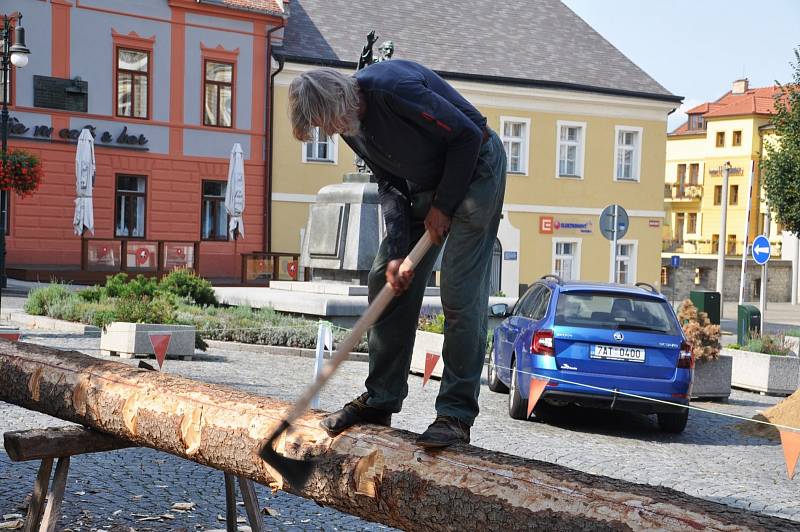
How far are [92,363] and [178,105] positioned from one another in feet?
94.6

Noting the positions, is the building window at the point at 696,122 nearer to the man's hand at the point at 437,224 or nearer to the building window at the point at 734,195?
the building window at the point at 734,195

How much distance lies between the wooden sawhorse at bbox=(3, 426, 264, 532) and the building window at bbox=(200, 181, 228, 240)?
29000mm

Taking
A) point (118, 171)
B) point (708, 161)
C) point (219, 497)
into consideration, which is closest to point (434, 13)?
point (118, 171)

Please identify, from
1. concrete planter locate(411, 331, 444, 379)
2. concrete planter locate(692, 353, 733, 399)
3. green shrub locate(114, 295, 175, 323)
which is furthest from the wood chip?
green shrub locate(114, 295, 175, 323)

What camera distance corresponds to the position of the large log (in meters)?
3.39

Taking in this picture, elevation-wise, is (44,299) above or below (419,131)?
below

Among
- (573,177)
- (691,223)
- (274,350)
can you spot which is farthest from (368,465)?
(691,223)

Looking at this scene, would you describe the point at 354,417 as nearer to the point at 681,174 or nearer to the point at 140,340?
the point at 140,340

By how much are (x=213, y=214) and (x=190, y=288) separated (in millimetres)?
14746

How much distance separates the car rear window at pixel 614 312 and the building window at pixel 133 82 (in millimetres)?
24535

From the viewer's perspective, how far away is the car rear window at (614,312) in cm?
1045

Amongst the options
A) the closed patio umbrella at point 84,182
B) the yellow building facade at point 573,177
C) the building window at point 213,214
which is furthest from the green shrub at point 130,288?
the yellow building facade at point 573,177

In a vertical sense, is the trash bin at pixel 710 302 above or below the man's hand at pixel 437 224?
below

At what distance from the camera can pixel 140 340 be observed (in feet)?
45.3
